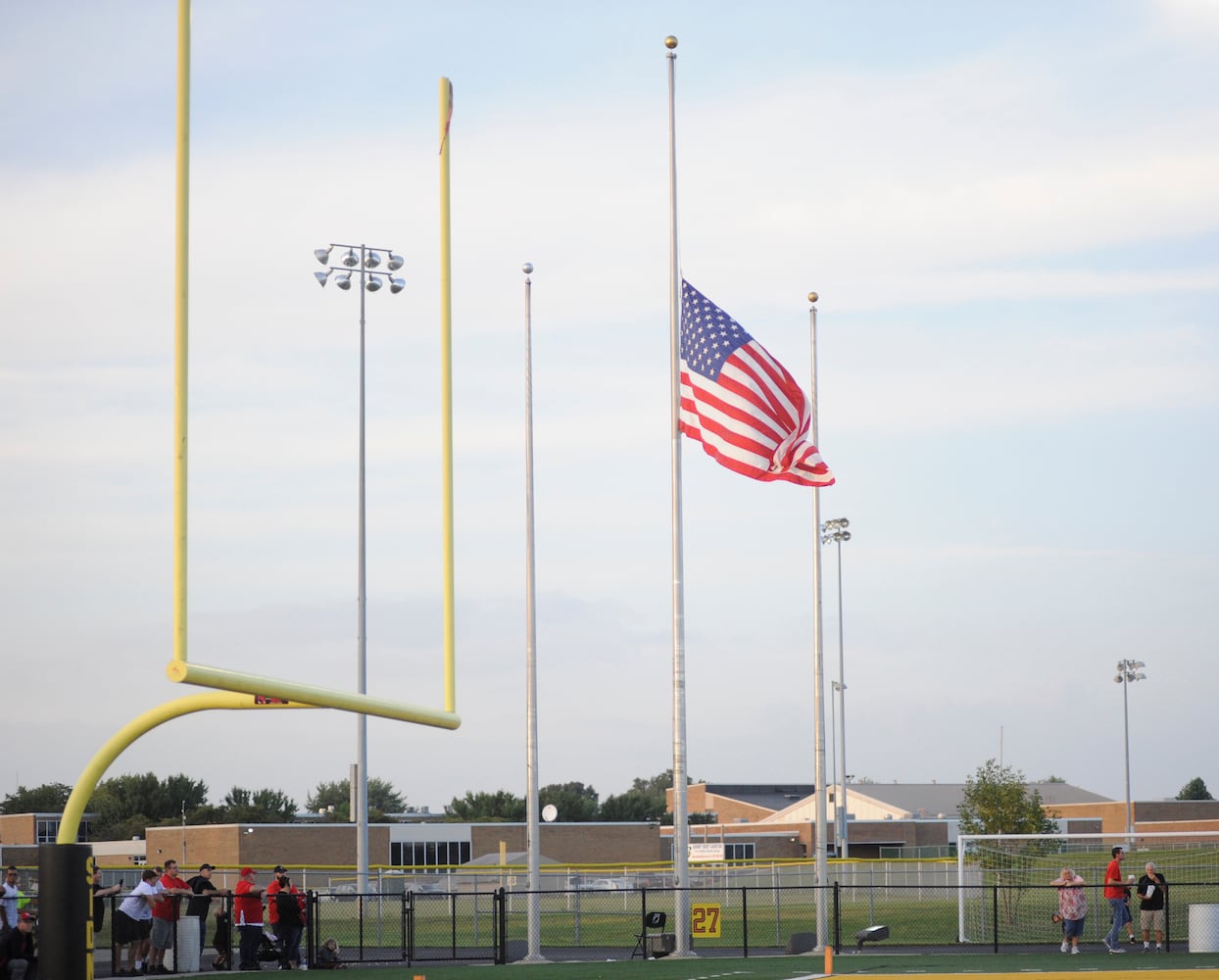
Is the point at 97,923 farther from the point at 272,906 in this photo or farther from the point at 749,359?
the point at 749,359

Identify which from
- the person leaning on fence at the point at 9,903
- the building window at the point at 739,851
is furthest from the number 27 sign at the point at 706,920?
the building window at the point at 739,851

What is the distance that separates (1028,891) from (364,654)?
616 inches

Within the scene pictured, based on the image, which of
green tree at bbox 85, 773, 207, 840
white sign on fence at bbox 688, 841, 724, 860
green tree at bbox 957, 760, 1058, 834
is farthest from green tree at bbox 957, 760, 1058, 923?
green tree at bbox 85, 773, 207, 840

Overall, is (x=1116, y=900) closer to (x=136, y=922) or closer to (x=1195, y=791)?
(x=136, y=922)

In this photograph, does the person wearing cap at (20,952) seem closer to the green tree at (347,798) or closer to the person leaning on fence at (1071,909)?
the person leaning on fence at (1071,909)

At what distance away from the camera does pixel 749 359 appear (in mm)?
20703

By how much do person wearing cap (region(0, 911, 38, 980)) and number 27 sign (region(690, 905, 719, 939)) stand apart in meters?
11.9

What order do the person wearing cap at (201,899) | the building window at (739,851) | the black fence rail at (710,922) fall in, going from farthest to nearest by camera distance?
the building window at (739,851), the black fence rail at (710,922), the person wearing cap at (201,899)

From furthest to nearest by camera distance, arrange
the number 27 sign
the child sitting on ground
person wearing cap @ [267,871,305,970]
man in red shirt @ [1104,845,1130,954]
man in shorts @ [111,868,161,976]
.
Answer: the number 27 sign < man in red shirt @ [1104,845,1130,954] < the child sitting on ground < person wearing cap @ [267,871,305,970] < man in shorts @ [111,868,161,976]

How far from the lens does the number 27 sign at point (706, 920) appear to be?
84.2 feet

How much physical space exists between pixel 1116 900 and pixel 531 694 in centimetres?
962

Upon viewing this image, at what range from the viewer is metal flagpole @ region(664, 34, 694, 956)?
2123 centimetres

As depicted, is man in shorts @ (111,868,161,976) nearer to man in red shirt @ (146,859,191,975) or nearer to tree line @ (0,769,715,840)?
man in red shirt @ (146,859,191,975)

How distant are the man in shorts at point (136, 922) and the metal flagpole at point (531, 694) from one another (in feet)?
18.7
